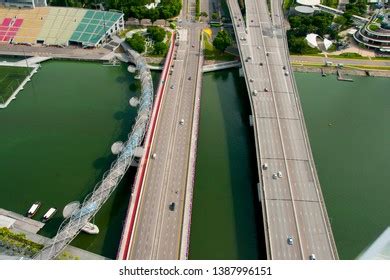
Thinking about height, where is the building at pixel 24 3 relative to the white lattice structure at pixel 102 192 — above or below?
above

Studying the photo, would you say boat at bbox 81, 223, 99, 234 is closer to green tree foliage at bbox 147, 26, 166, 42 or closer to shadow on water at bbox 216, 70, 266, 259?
shadow on water at bbox 216, 70, 266, 259

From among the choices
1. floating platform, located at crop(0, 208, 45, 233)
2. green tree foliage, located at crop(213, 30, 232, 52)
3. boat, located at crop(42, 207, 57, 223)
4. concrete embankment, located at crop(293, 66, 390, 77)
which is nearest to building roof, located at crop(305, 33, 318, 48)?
concrete embankment, located at crop(293, 66, 390, 77)

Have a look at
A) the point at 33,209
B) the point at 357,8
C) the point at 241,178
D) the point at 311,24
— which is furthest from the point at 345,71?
the point at 33,209

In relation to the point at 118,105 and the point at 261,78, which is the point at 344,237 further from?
the point at 118,105

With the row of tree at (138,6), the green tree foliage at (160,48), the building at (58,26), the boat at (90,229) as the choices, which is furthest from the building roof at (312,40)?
the boat at (90,229)

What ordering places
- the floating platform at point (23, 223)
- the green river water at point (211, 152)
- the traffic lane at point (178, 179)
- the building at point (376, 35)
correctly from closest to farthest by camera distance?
the traffic lane at point (178, 179) < the floating platform at point (23, 223) < the green river water at point (211, 152) < the building at point (376, 35)

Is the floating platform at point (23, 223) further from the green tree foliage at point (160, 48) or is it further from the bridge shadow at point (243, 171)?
the green tree foliage at point (160, 48)

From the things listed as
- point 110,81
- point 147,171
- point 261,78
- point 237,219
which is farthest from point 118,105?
point 237,219
